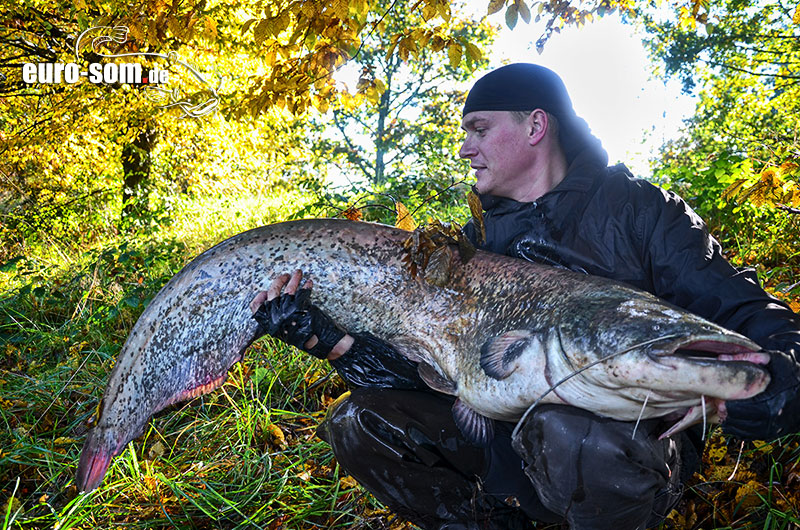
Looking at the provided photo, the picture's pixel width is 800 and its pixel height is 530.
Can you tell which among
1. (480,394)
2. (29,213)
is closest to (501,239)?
(480,394)

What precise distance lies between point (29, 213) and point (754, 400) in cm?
984

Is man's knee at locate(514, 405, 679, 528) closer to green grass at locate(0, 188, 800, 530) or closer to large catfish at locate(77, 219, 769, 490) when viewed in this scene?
large catfish at locate(77, 219, 769, 490)

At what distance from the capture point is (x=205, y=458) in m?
3.04

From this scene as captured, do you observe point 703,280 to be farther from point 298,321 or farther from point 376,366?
point 298,321

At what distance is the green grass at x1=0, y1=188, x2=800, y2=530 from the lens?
2.38 metres

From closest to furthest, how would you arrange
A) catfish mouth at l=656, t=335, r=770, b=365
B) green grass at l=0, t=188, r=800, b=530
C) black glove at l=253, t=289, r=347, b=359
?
1. catfish mouth at l=656, t=335, r=770, b=365
2. black glove at l=253, t=289, r=347, b=359
3. green grass at l=0, t=188, r=800, b=530

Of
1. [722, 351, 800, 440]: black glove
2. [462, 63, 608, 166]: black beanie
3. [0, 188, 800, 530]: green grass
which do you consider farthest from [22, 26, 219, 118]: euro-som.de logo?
[722, 351, 800, 440]: black glove

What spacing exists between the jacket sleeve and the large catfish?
281 millimetres

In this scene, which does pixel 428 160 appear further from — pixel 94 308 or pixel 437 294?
pixel 437 294

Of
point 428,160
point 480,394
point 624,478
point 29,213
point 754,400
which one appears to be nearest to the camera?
point 754,400

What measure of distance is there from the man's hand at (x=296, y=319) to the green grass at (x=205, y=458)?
2.90 ft

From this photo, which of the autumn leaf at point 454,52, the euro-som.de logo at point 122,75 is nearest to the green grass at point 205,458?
the autumn leaf at point 454,52

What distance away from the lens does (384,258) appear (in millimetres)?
2107

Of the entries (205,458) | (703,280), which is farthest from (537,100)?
(205,458)
